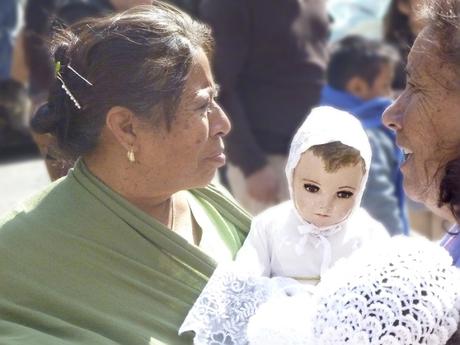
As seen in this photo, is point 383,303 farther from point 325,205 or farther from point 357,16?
point 357,16

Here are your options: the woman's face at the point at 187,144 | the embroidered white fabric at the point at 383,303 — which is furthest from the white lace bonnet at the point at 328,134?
the embroidered white fabric at the point at 383,303

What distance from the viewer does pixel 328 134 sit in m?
2.79

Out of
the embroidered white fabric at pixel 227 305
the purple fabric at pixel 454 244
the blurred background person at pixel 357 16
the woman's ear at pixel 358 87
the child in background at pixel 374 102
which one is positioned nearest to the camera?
the purple fabric at pixel 454 244

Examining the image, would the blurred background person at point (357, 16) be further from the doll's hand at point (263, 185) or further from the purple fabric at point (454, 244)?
the purple fabric at point (454, 244)

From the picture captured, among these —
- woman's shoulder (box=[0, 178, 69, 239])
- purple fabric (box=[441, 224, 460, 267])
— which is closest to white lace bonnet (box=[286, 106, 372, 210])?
purple fabric (box=[441, 224, 460, 267])

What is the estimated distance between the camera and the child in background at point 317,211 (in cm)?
279

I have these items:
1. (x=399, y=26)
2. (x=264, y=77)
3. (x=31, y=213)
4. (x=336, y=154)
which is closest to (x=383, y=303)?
(x=336, y=154)

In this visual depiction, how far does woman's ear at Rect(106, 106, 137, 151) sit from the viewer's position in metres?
2.80

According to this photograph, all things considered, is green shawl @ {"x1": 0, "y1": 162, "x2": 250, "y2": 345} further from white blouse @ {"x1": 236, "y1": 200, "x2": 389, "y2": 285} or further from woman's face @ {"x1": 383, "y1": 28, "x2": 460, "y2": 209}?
woman's face @ {"x1": 383, "y1": 28, "x2": 460, "y2": 209}

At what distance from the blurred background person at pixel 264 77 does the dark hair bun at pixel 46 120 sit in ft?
6.58

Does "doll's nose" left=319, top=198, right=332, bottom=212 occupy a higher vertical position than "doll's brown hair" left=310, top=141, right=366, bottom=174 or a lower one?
lower

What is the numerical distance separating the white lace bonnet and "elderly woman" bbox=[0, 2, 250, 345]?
0.20 m

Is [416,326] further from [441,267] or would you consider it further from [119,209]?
[119,209]

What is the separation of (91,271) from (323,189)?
2.03 ft
